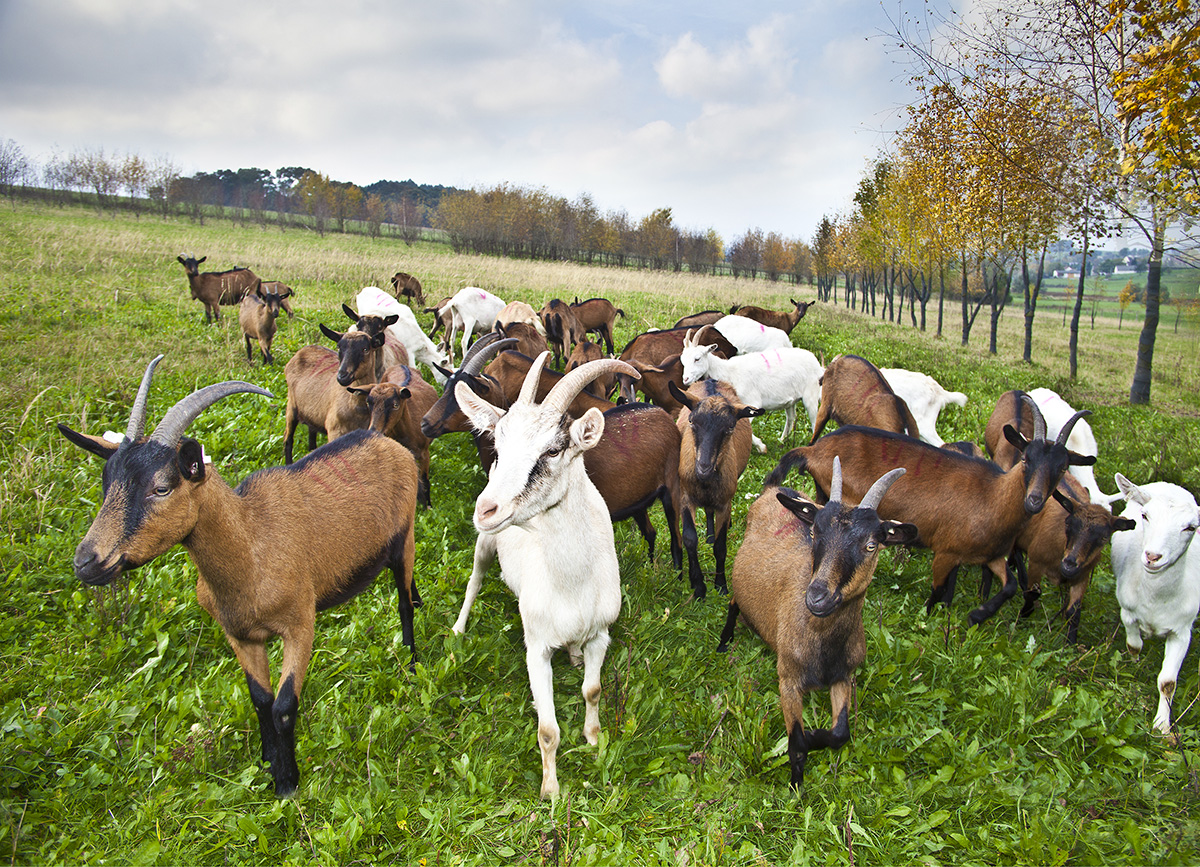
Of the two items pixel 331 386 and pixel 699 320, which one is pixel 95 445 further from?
pixel 699 320

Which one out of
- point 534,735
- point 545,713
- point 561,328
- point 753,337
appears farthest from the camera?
point 753,337

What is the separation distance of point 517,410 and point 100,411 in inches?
289

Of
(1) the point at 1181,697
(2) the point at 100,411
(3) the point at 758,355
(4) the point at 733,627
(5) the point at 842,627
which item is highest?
(3) the point at 758,355

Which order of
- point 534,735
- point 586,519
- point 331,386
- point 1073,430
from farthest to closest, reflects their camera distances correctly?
point 1073,430, point 331,386, point 534,735, point 586,519

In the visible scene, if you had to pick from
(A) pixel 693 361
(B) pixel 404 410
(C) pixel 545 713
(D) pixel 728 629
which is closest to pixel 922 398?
(A) pixel 693 361

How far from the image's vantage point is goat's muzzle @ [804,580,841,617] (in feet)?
10.6

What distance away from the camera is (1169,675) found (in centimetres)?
432

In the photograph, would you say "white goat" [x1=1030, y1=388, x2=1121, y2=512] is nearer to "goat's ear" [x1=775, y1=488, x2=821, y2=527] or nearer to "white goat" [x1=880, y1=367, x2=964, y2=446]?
"white goat" [x1=880, y1=367, x2=964, y2=446]

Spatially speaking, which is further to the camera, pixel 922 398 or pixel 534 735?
pixel 922 398

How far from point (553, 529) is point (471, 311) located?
11253mm

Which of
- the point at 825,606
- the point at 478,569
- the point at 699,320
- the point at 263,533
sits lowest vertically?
the point at 478,569

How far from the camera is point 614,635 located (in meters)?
4.74

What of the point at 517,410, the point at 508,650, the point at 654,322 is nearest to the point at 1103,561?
the point at 508,650

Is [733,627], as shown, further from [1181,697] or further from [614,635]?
[1181,697]
